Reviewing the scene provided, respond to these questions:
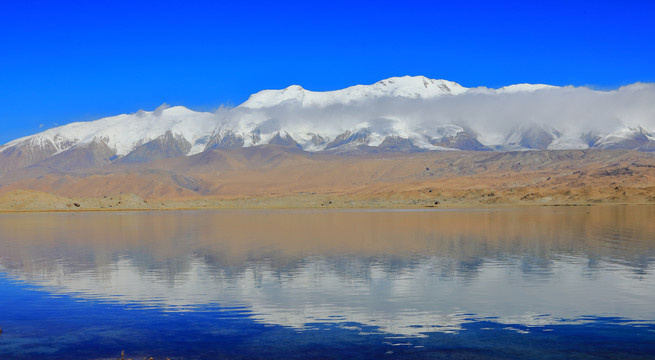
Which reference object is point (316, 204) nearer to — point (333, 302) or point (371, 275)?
point (371, 275)

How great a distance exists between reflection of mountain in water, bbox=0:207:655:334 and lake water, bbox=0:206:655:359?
11 cm

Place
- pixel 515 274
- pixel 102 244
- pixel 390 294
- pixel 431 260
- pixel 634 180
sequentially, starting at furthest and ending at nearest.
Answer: pixel 634 180
pixel 102 244
pixel 431 260
pixel 515 274
pixel 390 294

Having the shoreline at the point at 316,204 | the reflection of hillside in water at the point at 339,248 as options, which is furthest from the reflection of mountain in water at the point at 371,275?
the shoreline at the point at 316,204

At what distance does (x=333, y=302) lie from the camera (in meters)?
24.3

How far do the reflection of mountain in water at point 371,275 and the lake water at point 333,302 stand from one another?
0.11 metres

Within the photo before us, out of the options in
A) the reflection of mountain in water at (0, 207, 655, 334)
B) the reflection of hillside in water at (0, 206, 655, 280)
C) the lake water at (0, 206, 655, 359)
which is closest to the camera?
the lake water at (0, 206, 655, 359)

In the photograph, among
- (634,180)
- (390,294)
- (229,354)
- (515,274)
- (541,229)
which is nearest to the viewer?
(229,354)

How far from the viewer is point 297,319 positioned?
21297 millimetres

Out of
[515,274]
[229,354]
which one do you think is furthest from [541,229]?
[229,354]

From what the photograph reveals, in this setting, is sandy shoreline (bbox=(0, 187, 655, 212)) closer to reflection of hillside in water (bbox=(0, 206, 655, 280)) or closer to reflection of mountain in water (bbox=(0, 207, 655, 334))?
reflection of hillside in water (bbox=(0, 206, 655, 280))

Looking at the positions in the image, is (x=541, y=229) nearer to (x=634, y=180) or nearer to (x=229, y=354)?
(x=229, y=354)

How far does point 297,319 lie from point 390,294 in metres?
5.82

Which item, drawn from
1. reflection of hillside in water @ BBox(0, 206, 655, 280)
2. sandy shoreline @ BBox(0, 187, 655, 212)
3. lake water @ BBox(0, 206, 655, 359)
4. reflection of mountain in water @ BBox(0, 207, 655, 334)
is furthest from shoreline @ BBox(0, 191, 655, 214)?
lake water @ BBox(0, 206, 655, 359)

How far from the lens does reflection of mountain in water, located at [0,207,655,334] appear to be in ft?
74.4
